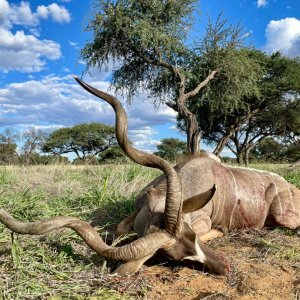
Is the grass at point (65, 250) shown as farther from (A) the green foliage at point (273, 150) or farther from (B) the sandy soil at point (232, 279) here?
(A) the green foliage at point (273, 150)

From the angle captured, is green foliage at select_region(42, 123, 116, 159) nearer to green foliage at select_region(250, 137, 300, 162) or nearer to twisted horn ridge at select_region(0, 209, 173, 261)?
green foliage at select_region(250, 137, 300, 162)

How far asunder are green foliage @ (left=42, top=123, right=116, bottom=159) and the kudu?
26690 mm

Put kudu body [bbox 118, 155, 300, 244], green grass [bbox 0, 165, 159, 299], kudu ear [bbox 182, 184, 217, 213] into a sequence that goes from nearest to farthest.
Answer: green grass [bbox 0, 165, 159, 299]
kudu ear [bbox 182, 184, 217, 213]
kudu body [bbox 118, 155, 300, 244]

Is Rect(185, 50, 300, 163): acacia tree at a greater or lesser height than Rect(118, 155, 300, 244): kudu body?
greater

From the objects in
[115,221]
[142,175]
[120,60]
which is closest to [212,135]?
[120,60]

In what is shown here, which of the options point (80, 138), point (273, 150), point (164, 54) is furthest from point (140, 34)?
point (273, 150)

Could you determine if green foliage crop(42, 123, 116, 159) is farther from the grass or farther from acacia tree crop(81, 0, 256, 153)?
the grass

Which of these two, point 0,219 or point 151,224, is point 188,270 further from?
point 0,219

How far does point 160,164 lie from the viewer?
3291 millimetres

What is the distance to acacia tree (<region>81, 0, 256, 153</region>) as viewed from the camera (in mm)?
15555

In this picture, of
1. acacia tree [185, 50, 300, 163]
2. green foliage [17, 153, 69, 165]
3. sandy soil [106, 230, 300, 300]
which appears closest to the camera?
sandy soil [106, 230, 300, 300]

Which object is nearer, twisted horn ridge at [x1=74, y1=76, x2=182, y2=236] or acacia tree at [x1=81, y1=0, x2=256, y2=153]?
twisted horn ridge at [x1=74, y1=76, x2=182, y2=236]

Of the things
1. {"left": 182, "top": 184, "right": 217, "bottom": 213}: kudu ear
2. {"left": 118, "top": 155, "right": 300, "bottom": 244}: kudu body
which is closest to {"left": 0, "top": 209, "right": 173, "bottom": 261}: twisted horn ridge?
{"left": 182, "top": 184, "right": 217, "bottom": 213}: kudu ear

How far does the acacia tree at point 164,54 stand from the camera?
612 inches
